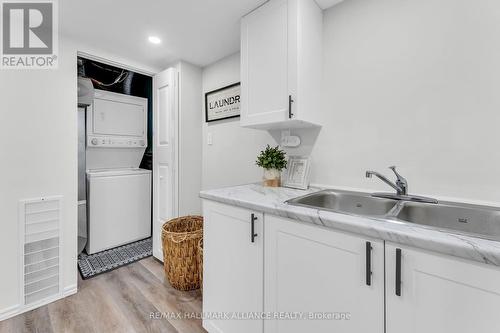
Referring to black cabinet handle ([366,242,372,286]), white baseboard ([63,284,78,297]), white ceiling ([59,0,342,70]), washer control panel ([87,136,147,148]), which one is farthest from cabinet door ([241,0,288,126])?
washer control panel ([87,136,147,148])

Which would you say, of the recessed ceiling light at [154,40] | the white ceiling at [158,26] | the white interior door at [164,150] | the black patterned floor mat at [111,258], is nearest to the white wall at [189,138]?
the white interior door at [164,150]

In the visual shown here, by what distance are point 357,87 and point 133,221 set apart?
114 inches

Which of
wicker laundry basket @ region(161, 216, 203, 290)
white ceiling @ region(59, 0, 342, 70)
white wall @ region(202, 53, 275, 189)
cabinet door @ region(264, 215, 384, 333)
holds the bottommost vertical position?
wicker laundry basket @ region(161, 216, 203, 290)

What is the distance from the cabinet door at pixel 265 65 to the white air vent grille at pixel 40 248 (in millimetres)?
1707

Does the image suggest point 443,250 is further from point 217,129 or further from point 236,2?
point 217,129

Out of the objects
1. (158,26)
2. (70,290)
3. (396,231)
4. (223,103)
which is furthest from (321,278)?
(70,290)

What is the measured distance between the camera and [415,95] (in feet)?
4.11

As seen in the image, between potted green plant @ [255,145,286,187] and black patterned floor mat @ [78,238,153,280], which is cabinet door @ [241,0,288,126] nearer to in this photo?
potted green plant @ [255,145,286,187]

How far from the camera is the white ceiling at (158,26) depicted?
1.53 m

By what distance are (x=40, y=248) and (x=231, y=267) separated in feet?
5.26

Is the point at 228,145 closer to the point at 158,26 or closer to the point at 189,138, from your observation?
the point at 189,138

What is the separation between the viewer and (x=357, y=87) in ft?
4.81

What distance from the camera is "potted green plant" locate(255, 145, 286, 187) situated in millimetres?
1693

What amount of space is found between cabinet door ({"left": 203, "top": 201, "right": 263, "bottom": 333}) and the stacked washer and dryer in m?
1.87
